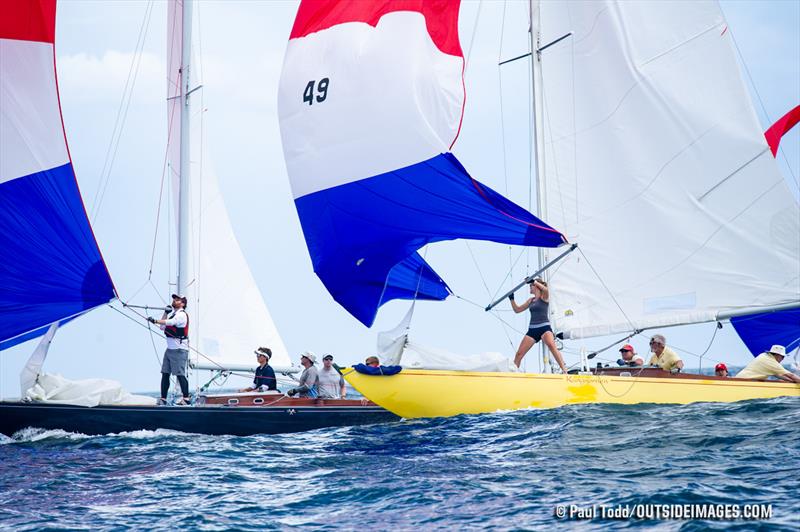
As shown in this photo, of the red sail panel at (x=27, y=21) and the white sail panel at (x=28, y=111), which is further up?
the red sail panel at (x=27, y=21)

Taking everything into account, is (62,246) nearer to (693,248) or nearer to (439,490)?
(439,490)

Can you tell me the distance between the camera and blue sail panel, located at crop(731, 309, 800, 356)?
57.5ft

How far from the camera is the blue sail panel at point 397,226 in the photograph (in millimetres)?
11969

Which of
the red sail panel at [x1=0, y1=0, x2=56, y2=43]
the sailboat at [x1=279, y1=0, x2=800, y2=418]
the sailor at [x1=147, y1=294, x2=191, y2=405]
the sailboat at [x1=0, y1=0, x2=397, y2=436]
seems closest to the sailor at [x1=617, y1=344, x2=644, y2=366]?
the sailboat at [x1=279, y1=0, x2=800, y2=418]

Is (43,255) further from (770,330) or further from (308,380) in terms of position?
(770,330)

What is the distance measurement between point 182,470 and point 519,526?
4.29 metres

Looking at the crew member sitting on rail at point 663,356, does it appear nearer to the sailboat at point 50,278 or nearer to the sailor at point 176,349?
the sailboat at point 50,278

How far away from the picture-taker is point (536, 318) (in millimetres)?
12945

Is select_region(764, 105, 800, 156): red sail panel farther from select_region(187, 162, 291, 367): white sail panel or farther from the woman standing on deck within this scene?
select_region(187, 162, 291, 367): white sail panel

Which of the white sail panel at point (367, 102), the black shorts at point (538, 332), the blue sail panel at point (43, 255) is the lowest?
the black shorts at point (538, 332)

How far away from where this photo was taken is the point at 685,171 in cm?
1370

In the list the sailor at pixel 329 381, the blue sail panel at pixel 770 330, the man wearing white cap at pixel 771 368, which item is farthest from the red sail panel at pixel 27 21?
the blue sail panel at pixel 770 330

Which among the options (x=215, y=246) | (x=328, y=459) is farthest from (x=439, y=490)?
(x=215, y=246)

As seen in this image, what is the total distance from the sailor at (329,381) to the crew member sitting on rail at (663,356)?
183 inches
